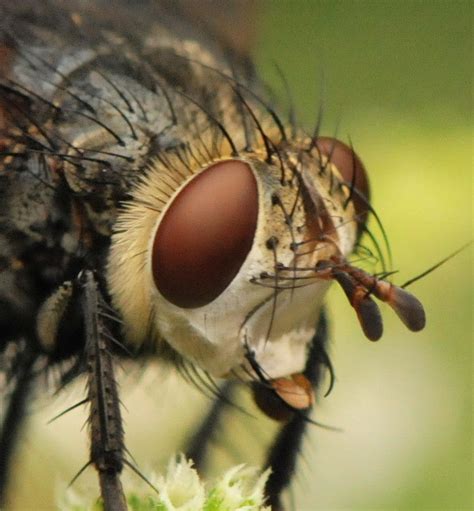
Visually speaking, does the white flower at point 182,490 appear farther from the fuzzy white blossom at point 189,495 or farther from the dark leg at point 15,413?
the dark leg at point 15,413

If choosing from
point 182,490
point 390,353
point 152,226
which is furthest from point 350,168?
point 390,353

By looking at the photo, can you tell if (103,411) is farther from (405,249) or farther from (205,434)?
(405,249)

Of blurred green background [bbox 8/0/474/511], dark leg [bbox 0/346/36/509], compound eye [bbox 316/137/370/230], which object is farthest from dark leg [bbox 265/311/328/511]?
dark leg [bbox 0/346/36/509]

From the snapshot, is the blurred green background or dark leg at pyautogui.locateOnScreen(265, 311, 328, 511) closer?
dark leg at pyautogui.locateOnScreen(265, 311, 328, 511)

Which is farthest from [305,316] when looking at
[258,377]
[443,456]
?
[443,456]

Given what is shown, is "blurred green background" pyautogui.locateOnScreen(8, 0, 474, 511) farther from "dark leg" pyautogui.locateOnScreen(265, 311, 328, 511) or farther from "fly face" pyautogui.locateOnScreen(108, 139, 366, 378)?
"fly face" pyautogui.locateOnScreen(108, 139, 366, 378)

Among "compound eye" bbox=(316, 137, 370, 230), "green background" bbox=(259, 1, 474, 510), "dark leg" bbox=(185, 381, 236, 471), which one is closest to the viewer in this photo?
"compound eye" bbox=(316, 137, 370, 230)

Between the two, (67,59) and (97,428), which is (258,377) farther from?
(67,59)
